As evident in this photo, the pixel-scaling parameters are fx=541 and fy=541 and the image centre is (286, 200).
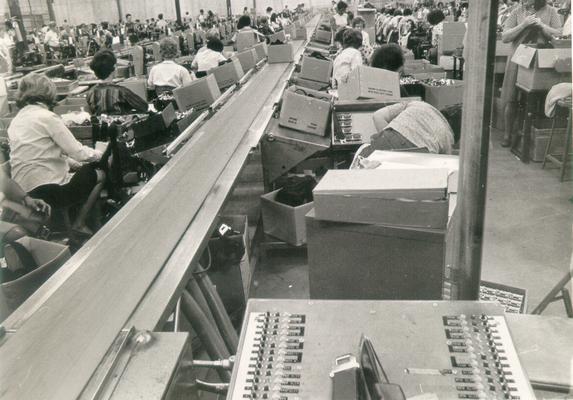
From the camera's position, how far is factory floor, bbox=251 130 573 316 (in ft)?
11.1

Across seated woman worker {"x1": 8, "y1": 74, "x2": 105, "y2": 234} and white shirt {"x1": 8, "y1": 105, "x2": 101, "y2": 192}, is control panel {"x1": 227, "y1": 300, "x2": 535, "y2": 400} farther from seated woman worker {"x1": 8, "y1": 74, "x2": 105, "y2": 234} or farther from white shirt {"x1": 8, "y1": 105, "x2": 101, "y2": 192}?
white shirt {"x1": 8, "y1": 105, "x2": 101, "y2": 192}

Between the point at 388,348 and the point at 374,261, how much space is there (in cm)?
63

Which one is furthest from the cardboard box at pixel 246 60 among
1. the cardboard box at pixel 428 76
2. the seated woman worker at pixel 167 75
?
the cardboard box at pixel 428 76

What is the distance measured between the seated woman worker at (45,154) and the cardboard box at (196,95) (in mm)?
1133

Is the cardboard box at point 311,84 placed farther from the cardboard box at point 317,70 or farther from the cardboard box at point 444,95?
the cardboard box at point 444,95

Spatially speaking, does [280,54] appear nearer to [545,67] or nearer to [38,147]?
[545,67]

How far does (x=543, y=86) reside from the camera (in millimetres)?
5203

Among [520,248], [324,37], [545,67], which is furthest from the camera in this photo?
[324,37]

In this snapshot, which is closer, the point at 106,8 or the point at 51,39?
the point at 51,39

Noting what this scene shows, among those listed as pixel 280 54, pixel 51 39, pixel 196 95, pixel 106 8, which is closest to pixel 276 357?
pixel 196 95

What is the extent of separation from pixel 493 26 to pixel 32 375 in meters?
1.27

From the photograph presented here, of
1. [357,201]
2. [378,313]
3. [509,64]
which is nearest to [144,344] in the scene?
[378,313]

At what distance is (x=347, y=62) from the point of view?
5.44m

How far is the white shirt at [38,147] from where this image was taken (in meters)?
3.81
